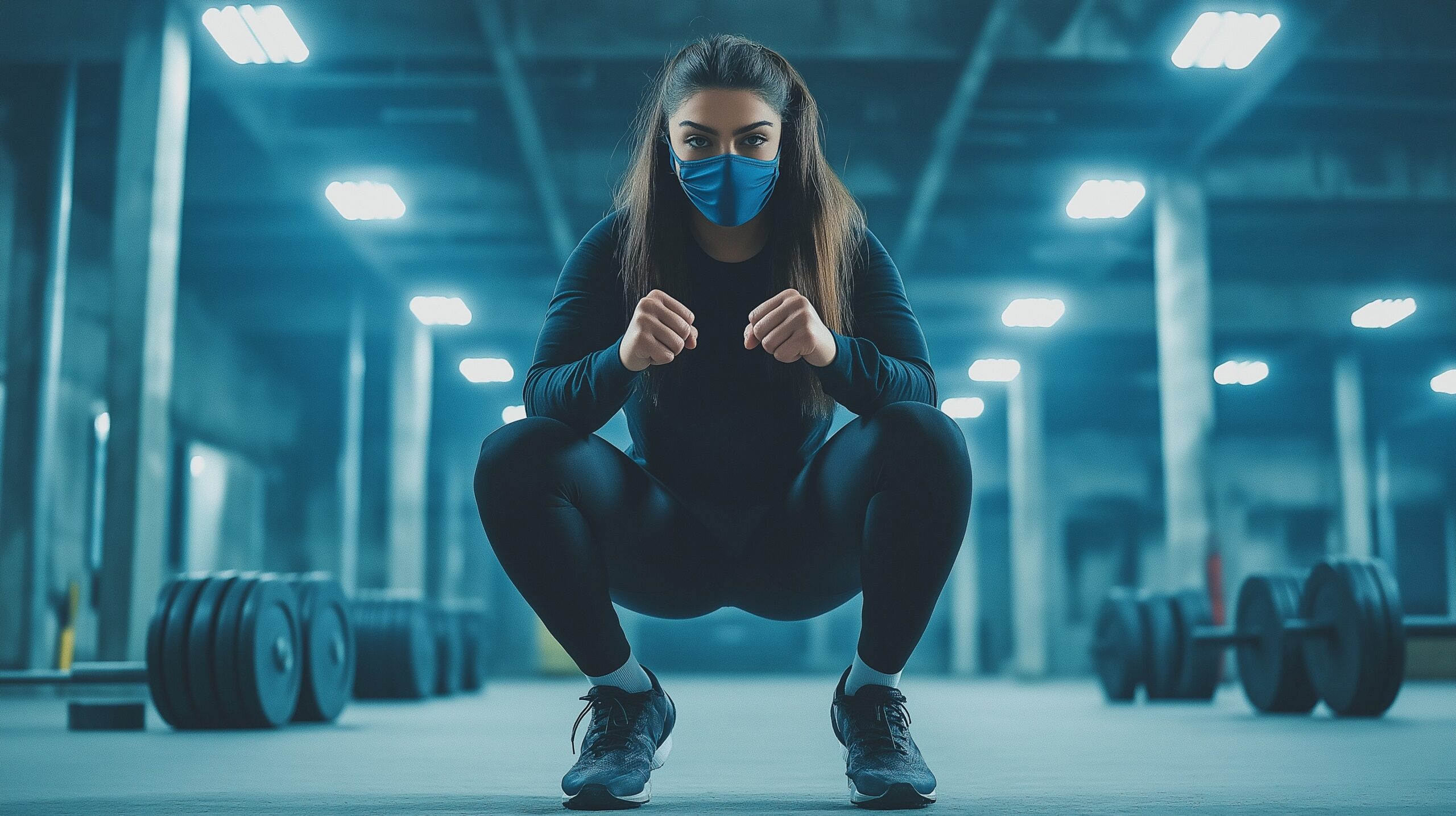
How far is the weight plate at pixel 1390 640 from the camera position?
13.7ft

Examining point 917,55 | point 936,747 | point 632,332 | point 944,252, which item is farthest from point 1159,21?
point 632,332

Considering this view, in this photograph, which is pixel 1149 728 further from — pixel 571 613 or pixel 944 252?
pixel 944 252

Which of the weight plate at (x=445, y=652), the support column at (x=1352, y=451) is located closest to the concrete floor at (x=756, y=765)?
the weight plate at (x=445, y=652)

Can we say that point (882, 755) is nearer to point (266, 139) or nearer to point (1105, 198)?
point (266, 139)

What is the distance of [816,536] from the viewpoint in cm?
178

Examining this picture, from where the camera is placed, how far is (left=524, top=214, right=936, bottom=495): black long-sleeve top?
1832 millimetres

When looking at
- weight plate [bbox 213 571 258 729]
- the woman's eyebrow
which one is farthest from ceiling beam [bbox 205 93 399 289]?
the woman's eyebrow

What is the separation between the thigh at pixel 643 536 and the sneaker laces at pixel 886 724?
292 mm

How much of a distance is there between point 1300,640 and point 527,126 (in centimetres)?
563

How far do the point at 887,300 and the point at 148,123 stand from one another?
17.9ft

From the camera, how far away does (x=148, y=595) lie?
5898 mm

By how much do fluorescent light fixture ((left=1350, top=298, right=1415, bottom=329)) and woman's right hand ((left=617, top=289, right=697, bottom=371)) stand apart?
1169cm

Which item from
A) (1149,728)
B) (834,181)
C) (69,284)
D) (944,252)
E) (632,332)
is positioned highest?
(944,252)

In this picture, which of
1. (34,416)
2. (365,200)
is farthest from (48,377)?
(365,200)
